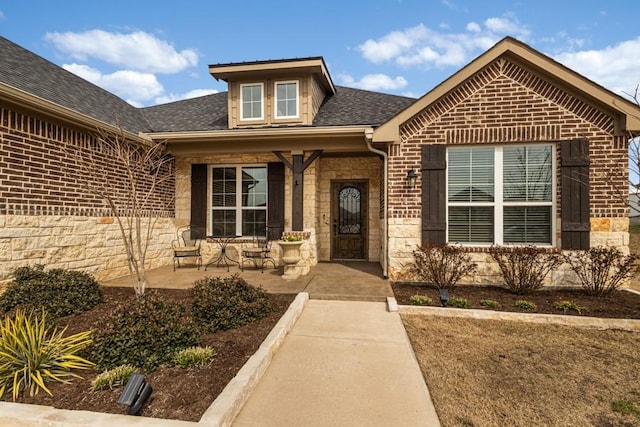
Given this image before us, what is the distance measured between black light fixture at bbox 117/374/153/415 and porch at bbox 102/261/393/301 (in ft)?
10.4

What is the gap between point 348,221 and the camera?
875 centimetres

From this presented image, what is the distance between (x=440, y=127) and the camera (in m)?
6.01

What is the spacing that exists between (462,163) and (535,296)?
262 centimetres

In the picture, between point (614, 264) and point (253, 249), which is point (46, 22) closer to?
point (253, 249)

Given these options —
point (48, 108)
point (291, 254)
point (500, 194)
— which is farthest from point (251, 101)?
point (500, 194)

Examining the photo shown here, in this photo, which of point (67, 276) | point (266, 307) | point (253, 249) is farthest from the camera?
point (253, 249)

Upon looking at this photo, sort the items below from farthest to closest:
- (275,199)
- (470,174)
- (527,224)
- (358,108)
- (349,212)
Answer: (349,212) < (358,108) < (275,199) < (470,174) < (527,224)

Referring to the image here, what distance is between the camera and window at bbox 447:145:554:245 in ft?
19.1

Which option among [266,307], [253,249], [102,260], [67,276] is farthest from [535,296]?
[102,260]

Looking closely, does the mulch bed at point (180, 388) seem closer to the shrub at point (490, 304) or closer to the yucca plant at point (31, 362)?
the yucca plant at point (31, 362)

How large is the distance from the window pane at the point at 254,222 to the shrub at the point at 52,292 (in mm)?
3723

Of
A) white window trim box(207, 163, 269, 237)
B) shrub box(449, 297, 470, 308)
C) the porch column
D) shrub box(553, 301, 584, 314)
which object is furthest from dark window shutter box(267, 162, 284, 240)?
shrub box(553, 301, 584, 314)

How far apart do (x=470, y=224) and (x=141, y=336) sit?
5555 millimetres

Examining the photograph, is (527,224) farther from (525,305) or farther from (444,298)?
(444,298)
